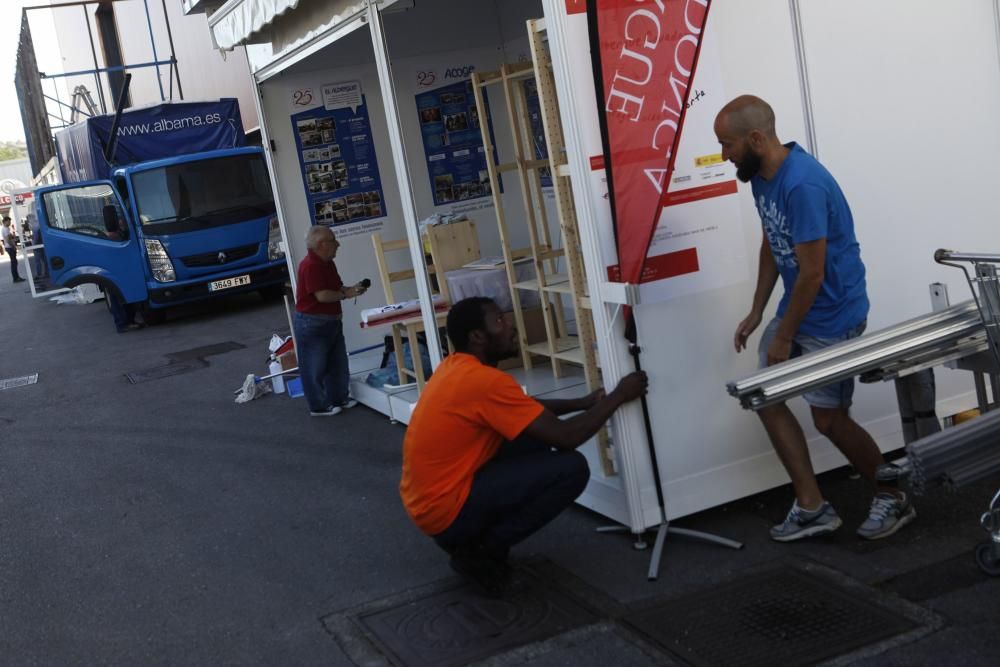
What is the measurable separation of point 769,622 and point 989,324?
1.39 m

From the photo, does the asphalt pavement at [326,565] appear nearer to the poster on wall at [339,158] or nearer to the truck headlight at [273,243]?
the poster on wall at [339,158]

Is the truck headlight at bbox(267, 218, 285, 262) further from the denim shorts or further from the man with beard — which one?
the denim shorts

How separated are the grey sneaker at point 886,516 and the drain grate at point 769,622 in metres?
0.44

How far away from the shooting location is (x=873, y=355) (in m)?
4.21

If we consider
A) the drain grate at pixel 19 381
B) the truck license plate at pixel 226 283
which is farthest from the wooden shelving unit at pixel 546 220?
the truck license plate at pixel 226 283

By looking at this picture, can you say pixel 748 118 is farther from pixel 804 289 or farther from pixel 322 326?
pixel 322 326

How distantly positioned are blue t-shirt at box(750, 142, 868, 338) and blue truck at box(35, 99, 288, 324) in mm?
13468

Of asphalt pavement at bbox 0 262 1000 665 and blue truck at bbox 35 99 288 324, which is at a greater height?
blue truck at bbox 35 99 288 324

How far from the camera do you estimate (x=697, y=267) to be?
199 inches

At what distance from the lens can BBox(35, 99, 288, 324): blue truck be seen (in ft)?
54.6

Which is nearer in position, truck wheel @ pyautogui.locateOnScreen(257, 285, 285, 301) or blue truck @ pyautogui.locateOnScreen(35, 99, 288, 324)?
blue truck @ pyautogui.locateOnScreen(35, 99, 288, 324)

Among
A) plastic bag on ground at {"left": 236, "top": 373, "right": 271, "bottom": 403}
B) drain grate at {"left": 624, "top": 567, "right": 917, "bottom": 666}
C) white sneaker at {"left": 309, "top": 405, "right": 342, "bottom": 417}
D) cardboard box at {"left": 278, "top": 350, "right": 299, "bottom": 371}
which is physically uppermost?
cardboard box at {"left": 278, "top": 350, "right": 299, "bottom": 371}

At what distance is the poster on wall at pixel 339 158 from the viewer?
9.28 m

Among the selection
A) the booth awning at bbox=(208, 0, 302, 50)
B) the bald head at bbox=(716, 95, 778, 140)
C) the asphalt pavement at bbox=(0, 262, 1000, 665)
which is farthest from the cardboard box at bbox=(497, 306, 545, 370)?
the bald head at bbox=(716, 95, 778, 140)
